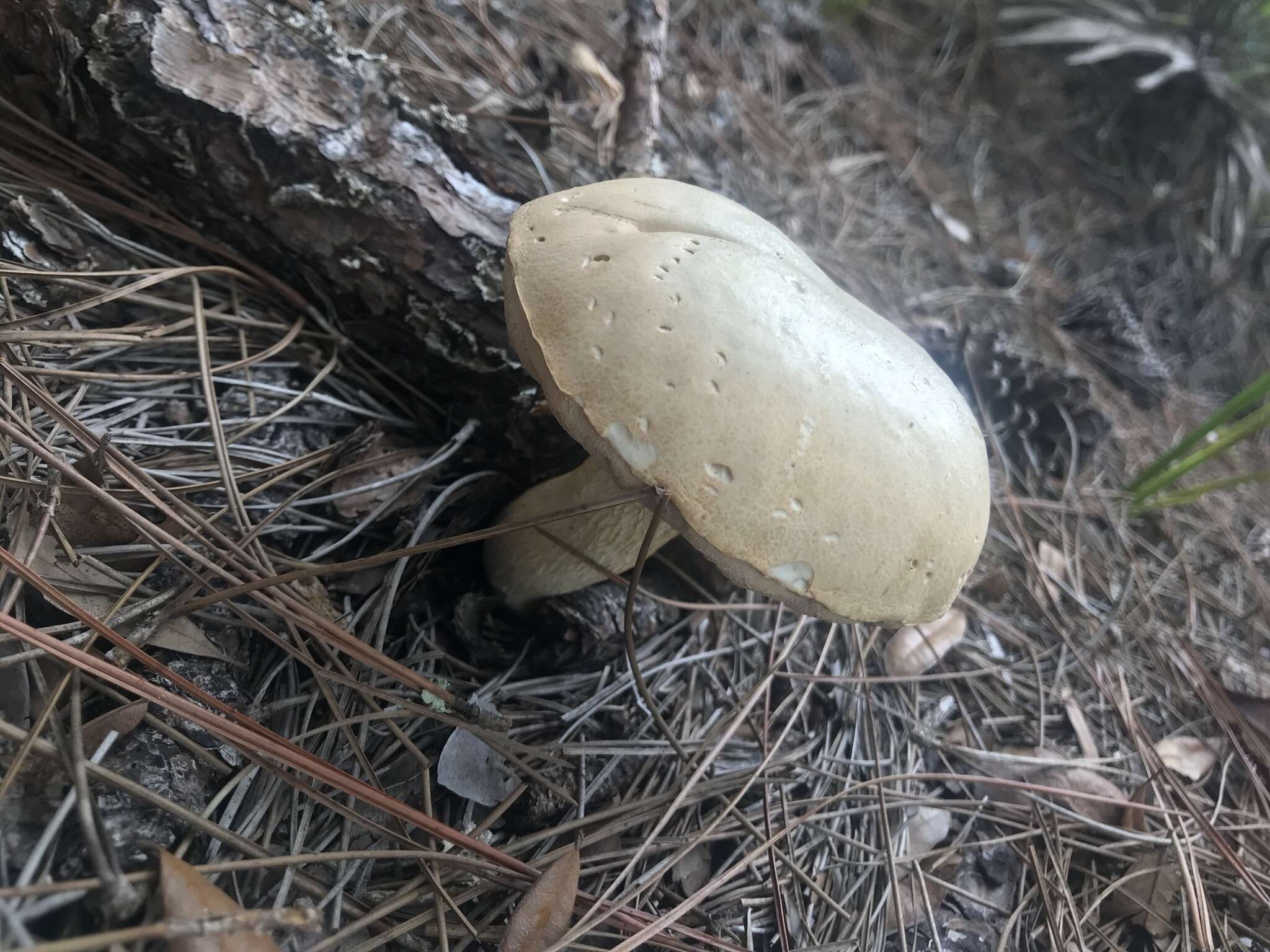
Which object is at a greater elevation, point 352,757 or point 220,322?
point 220,322

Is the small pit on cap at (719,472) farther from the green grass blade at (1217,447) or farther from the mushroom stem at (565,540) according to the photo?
the green grass blade at (1217,447)

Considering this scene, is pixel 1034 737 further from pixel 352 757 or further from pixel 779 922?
pixel 352 757

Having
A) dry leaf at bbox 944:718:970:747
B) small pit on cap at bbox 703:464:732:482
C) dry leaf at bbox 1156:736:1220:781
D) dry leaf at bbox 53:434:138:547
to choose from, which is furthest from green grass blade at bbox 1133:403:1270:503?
dry leaf at bbox 53:434:138:547

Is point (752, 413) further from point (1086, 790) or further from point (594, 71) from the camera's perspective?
point (594, 71)

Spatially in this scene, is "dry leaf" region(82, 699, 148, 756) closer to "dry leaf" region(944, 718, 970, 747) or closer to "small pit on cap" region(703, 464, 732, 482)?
"small pit on cap" region(703, 464, 732, 482)

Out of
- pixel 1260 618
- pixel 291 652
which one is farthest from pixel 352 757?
pixel 1260 618

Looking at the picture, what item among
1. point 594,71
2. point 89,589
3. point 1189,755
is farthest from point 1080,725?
point 594,71
